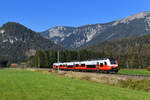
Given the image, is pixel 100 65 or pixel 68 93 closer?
pixel 68 93

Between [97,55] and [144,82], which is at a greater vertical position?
[97,55]

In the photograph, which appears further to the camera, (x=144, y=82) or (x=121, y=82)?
(x=121, y=82)

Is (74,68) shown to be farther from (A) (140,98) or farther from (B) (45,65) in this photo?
(B) (45,65)

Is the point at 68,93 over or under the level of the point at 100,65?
under

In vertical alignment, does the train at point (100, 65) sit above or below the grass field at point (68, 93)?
above

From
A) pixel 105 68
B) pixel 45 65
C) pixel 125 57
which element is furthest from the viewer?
pixel 45 65

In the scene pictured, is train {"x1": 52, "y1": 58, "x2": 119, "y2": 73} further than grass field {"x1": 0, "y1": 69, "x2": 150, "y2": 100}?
Yes

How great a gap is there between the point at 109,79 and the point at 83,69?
33788 mm

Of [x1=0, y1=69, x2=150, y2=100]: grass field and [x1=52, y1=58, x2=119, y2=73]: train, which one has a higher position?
[x1=52, y1=58, x2=119, y2=73]: train

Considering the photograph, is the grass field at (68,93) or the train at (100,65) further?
the train at (100,65)

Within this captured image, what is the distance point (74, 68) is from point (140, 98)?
54426 mm

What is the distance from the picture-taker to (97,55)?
451 feet

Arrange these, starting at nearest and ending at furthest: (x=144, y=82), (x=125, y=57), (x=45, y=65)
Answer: (x=144, y=82) < (x=125, y=57) < (x=45, y=65)

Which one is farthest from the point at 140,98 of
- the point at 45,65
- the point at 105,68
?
the point at 45,65
